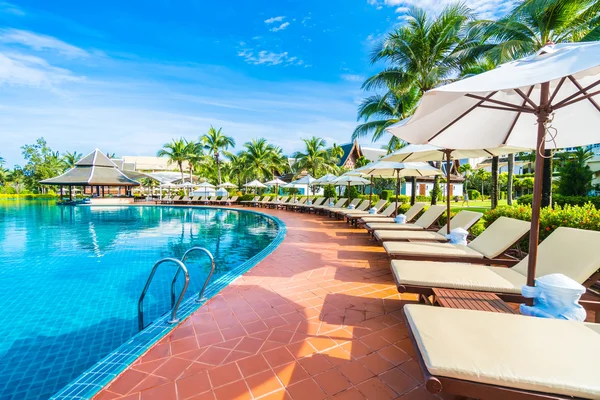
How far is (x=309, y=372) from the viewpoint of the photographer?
2314 millimetres

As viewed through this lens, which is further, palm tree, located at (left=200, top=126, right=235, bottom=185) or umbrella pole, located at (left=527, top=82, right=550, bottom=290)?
palm tree, located at (left=200, top=126, right=235, bottom=185)

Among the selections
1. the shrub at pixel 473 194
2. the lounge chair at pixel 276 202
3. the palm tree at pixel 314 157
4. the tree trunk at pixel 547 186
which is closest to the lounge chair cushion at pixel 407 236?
the tree trunk at pixel 547 186

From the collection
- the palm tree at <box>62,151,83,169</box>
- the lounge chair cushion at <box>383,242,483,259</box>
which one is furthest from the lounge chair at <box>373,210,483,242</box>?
the palm tree at <box>62,151,83,169</box>

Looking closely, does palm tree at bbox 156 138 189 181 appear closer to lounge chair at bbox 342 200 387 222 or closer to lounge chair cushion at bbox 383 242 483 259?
lounge chair at bbox 342 200 387 222

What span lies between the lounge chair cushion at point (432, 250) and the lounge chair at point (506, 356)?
2150 mm

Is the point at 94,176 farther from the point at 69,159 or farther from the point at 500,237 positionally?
the point at 500,237

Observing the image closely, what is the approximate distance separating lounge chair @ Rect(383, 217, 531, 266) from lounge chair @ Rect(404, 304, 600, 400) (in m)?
2.17

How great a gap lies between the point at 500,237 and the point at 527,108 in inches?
99.8

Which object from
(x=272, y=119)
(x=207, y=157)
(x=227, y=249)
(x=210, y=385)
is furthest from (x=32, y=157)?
(x=210, y=385)

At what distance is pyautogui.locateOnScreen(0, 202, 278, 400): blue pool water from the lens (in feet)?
10.7

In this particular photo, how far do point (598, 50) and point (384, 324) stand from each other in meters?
2.89

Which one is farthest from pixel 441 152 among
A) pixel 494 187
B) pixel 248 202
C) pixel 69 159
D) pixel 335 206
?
pixel 69 159

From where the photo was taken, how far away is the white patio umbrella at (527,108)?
1962 mm

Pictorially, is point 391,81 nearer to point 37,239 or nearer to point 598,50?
point 598,50
